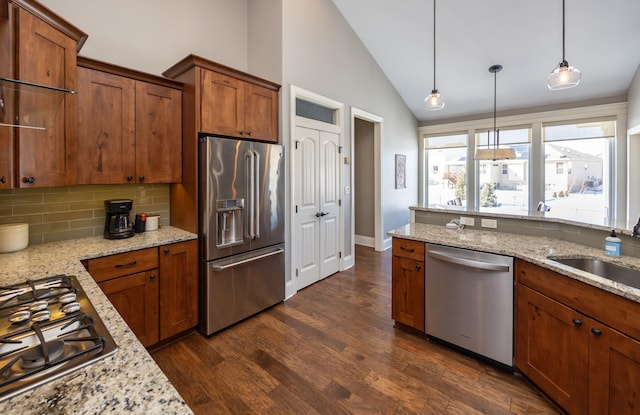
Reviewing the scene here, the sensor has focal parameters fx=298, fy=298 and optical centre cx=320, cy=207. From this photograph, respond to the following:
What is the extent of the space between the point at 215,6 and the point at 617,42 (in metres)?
5.05

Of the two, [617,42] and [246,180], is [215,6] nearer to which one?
[246,180]

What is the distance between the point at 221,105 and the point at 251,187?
0.81 meters

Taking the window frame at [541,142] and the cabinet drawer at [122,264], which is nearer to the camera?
the cabinet drawer at [122,264]

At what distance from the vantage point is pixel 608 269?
1.93 metres

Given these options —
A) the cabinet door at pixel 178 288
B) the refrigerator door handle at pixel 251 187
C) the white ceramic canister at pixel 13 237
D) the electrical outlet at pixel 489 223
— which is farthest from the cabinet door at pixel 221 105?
the electrical outlet at pixel 489 223

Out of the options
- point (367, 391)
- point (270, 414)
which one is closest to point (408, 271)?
point (367, 391)

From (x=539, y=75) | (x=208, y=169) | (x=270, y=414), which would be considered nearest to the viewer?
(x=270, y=414)

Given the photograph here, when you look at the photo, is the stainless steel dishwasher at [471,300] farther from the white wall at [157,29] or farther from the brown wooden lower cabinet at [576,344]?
the white wall at [157,29]

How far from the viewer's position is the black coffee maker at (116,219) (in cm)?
248

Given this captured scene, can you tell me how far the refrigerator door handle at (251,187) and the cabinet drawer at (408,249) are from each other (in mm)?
1386

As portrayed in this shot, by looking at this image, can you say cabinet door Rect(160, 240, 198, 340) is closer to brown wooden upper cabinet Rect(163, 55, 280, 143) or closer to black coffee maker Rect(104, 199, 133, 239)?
A: black coffee maker Rect(104, 199, 133, 239)

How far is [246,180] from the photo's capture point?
9.48ft

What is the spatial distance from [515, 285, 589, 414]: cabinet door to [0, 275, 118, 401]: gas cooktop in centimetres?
218

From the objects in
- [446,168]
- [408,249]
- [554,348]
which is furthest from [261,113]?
[446,168]
